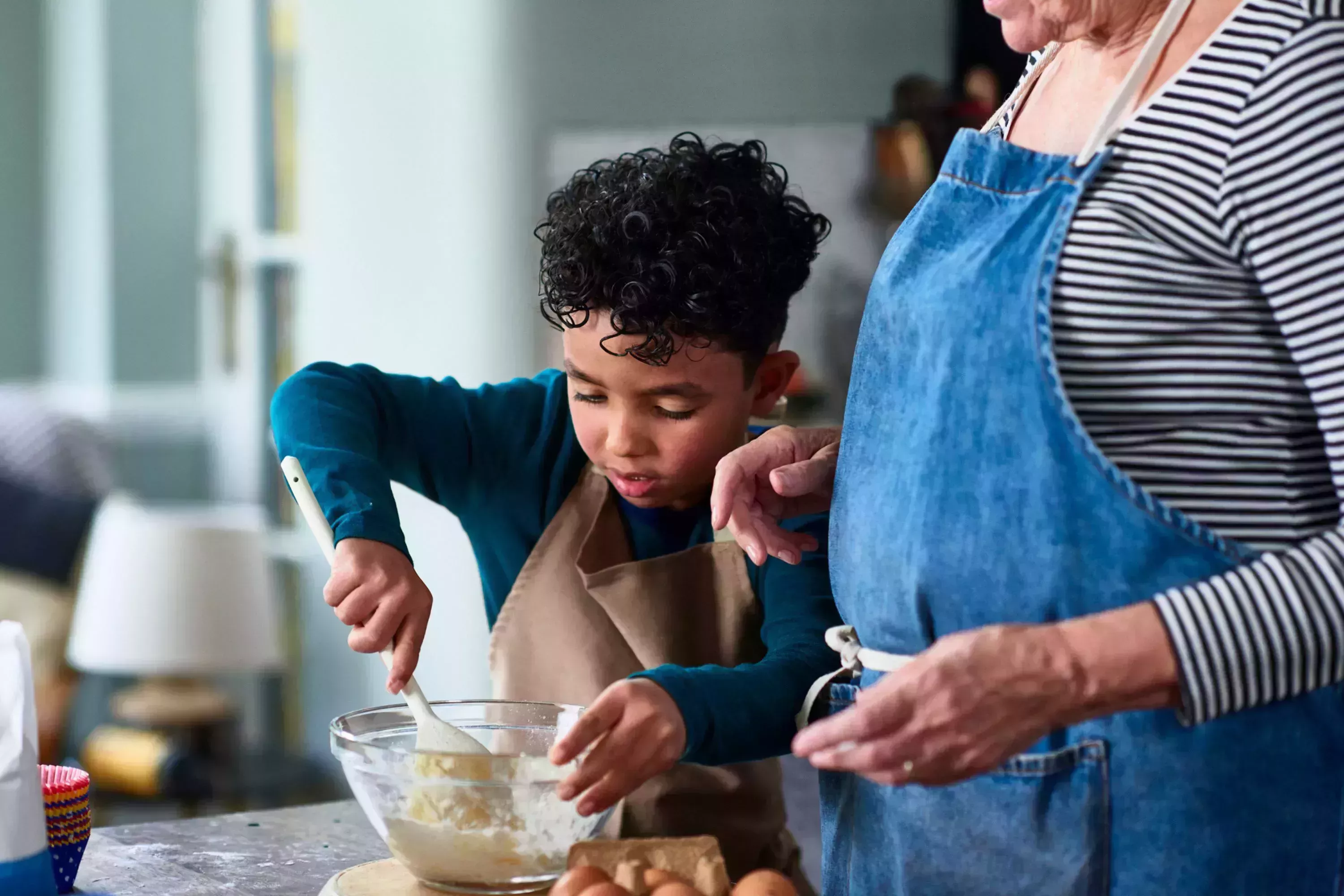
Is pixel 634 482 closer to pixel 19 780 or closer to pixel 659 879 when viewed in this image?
pixel 659 879

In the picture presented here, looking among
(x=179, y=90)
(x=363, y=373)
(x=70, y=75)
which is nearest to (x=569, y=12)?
(x=179, y=90)

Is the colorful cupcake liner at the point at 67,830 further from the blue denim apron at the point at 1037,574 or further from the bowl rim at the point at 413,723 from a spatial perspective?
the blue denim apron at the point at 1037,574

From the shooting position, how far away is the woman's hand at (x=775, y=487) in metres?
1.05

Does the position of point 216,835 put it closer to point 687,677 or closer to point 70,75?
point 687,677

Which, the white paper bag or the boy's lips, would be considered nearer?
the white paper bag

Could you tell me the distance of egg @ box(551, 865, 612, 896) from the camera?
2.91ft

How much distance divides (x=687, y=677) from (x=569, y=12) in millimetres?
2283

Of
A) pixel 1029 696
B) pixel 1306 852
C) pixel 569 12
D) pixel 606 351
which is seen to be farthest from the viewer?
pixel 569 12

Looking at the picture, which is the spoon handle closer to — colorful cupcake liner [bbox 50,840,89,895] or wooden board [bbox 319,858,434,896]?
wooden board [bbox 319,858,434,896]

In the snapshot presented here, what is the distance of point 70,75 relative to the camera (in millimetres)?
3658

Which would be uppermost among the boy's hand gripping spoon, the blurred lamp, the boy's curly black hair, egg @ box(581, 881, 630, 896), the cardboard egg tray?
the boy's curly black hair

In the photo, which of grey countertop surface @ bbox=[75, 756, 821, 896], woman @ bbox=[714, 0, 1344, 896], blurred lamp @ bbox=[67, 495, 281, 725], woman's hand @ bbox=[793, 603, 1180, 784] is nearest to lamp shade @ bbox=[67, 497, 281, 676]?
blurred lamp @ bbox=[67, 495, 281, 725]

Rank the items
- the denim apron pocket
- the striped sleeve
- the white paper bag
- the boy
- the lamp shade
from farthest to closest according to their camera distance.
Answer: the lamp shade → the boy → the white paper bag → the denim apron pocket → the striped sleeve

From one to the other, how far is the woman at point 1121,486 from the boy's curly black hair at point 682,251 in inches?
10.2
